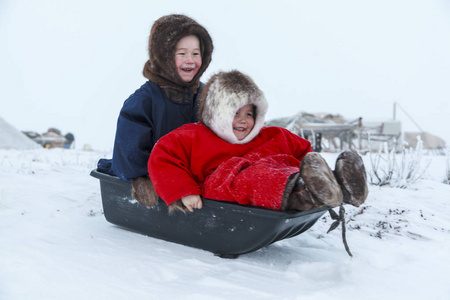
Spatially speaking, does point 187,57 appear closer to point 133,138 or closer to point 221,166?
point 133,138

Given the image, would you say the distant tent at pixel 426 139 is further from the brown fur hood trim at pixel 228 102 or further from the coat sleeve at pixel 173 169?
the coat sleeve at pixel 173 169

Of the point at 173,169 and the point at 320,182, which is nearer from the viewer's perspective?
the point at 320,182

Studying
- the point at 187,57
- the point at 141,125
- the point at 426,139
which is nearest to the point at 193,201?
the point at 141,125

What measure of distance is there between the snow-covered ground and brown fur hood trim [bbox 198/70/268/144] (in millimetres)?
719

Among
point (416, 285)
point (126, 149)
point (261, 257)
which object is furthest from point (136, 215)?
point (416, 285)

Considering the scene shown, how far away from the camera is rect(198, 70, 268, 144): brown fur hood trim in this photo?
6.53 feet

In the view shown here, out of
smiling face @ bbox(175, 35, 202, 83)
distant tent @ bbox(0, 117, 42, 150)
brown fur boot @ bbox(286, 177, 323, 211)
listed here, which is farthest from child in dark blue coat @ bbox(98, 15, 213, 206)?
distant tent @ bbox(0, 117, 42, 150)

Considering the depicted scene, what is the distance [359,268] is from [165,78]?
1669 mm

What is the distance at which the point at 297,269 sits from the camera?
1.78m

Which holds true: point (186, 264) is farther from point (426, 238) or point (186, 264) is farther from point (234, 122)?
point (426, 238)

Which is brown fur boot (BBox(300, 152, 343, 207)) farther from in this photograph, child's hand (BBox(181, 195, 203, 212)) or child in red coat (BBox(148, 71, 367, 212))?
child's hand (BBox(181, 195, 203, 212))

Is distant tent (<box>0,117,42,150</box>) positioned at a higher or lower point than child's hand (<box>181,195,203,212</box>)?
lower

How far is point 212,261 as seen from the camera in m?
1.86

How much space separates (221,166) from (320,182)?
557 millimetres
